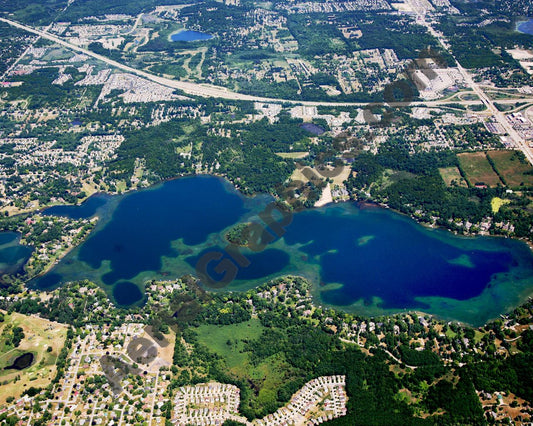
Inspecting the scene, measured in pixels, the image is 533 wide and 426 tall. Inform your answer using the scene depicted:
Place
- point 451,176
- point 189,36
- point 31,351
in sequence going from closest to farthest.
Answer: point 31,351 → point 451,176 → point 189,36

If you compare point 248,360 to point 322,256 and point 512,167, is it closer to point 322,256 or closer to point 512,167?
point 322,256

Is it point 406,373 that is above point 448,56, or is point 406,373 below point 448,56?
below

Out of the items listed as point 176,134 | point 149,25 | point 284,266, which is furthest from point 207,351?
point 149,25

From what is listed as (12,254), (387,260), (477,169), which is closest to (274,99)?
(477,169)

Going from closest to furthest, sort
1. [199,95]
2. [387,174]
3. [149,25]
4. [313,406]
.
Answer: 1. [313,406]
2. [387,174]
3. [199,95]
4. [149,25]

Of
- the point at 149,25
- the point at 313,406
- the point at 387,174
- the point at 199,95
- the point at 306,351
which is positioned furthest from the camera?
the point at 149,25

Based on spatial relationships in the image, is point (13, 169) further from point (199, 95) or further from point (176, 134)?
point (199, 95)
